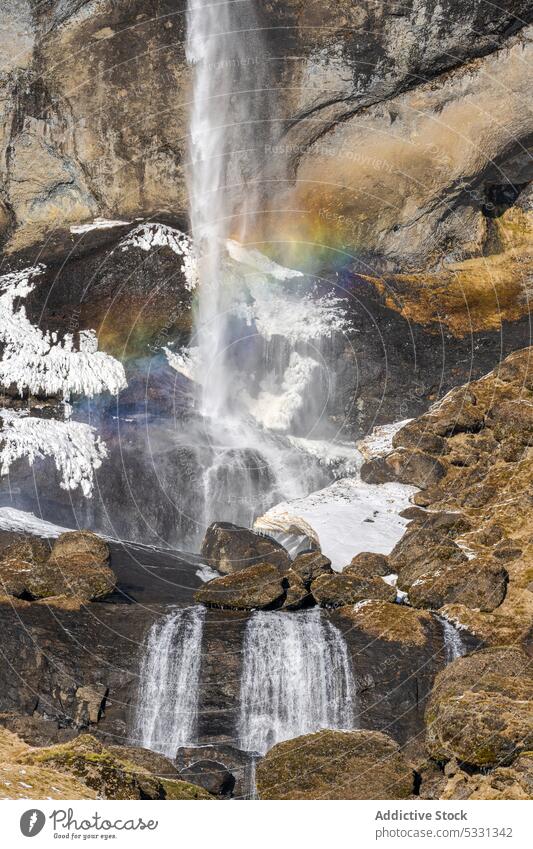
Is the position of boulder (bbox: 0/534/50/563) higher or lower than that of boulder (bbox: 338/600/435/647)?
higher

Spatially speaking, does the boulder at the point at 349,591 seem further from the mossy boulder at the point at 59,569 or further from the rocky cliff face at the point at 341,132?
the rocky cliff face at the point at 341,132

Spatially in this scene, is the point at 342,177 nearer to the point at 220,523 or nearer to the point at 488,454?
the point at 488,454

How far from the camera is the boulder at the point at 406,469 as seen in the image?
5062 cm

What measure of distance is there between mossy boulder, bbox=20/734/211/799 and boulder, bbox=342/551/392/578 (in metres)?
14.2

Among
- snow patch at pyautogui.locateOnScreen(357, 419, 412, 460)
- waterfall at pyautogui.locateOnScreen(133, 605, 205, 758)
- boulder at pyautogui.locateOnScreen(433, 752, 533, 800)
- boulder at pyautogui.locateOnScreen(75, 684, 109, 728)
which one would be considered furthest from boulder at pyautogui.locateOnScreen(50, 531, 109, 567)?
boulder at pyautogui.locateOnScreen(433, 752, 533, 800)

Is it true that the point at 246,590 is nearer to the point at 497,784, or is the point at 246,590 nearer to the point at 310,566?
the point at 310,566

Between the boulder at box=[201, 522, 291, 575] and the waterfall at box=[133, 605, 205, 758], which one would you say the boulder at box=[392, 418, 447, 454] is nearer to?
the boulder at box=[201, 522, 291, 575]

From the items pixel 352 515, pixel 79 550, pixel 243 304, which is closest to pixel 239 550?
pixel 352 515

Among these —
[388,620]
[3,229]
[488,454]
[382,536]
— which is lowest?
[388,620]

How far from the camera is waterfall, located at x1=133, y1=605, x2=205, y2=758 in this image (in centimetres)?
3525

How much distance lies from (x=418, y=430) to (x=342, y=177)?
64.0ft

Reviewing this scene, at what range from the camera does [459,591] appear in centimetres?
3991

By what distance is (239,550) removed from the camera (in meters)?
44.8

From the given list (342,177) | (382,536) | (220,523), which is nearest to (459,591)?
(382,536)
